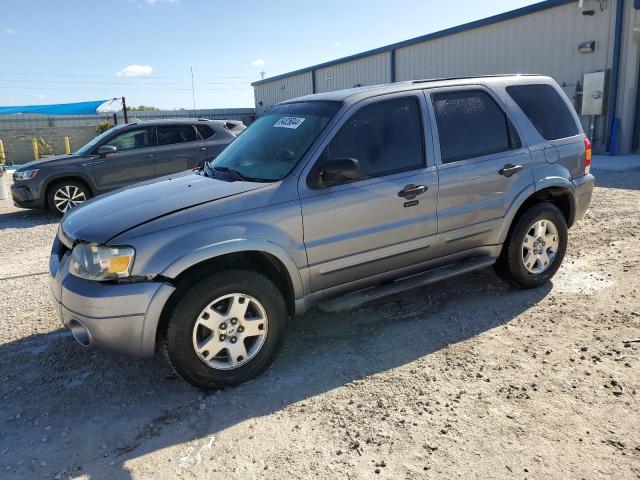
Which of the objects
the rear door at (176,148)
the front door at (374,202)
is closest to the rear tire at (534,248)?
the front door at (374,202)

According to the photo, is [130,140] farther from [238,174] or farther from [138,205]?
[138,205]

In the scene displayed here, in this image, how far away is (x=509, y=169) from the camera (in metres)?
4.38

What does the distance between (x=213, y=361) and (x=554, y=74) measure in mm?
16182

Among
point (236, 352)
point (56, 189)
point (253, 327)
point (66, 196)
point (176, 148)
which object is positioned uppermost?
point (176, 148)

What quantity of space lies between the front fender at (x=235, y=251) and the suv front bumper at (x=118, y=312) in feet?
0.46

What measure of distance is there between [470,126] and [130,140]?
7262 mm

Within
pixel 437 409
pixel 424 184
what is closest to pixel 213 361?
pixel 437 409

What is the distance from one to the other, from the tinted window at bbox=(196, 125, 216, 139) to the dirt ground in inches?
237

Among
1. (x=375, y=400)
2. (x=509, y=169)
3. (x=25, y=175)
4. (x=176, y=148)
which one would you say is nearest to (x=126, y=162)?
(x=176, y=148)

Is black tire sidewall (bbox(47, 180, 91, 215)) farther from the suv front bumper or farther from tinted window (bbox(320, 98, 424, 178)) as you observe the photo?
tinted window (bbox(320, 98, 424, 178))

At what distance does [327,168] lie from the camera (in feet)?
11.4

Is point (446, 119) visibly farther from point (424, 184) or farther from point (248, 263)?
point (248, 263)

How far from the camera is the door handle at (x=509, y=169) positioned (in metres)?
4.35

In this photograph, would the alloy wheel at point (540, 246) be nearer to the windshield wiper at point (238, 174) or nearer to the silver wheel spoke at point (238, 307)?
the windshield wiper at point (238, 174)
